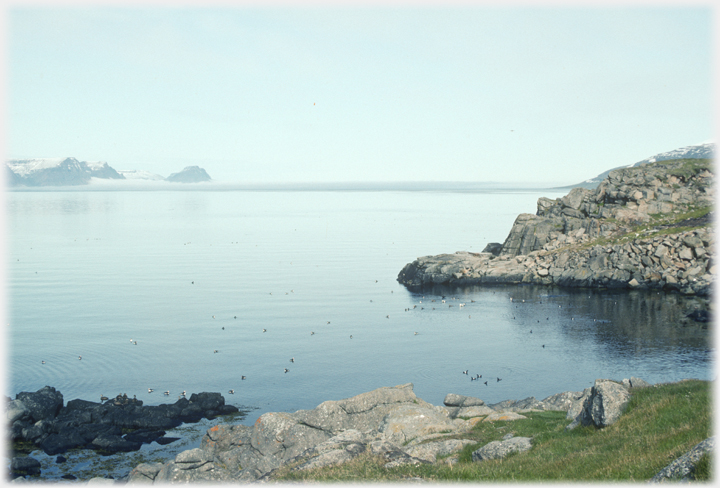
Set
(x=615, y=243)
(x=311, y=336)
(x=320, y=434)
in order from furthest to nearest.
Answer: (x=615, y=243), (x=311, y=336), (x=320, y=434)

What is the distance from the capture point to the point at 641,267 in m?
113

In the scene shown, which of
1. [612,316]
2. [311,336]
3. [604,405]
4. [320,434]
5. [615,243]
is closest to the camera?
[604,405]

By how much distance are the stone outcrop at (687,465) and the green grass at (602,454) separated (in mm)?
383

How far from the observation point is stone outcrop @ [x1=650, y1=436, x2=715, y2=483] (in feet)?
49.9

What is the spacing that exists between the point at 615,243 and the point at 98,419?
109 metres

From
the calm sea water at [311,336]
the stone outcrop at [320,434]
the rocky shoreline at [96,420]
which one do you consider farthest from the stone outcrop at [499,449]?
the calm sea water at [311,336]

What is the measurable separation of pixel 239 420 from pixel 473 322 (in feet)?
165

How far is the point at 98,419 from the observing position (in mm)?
49438

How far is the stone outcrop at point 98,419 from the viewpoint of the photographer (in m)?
45.4

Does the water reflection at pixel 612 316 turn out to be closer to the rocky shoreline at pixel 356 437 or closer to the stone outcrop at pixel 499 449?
the rocky shoreline at pixel 356 437

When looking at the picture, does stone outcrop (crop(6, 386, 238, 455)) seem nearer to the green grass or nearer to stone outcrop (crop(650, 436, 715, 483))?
the green grass

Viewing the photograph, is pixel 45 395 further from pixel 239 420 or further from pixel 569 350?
pixel 569 350

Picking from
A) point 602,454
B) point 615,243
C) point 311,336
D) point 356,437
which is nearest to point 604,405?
point 602,454

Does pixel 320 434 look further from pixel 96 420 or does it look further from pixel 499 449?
pixel 96 420
